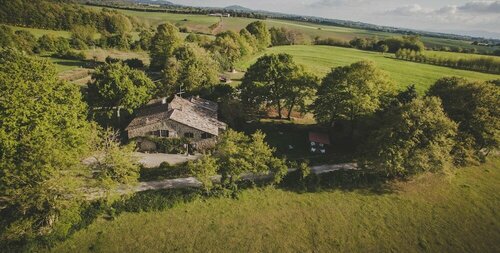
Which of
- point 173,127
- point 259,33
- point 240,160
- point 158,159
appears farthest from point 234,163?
point 259,33

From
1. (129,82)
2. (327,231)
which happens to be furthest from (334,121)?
(129,82)

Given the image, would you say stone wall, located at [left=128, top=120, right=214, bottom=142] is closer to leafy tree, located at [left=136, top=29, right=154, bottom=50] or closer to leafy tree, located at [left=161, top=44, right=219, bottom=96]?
leafy tree, located at [left=161, top=44, right=219, bottom=96]

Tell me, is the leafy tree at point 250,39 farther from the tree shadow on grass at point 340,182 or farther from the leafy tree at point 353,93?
the tree shadow on grass at point 340,182

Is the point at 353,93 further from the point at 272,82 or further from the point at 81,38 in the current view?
the point at 81,38

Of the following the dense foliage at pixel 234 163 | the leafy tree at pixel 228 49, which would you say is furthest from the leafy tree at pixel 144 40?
the dense foliage at pixel 234 163

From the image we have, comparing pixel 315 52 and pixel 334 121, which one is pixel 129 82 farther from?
pixel 315 52

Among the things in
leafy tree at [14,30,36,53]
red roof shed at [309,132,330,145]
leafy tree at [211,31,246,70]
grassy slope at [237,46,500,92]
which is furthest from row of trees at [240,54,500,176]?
leafy tree at [14,30,36,53]
